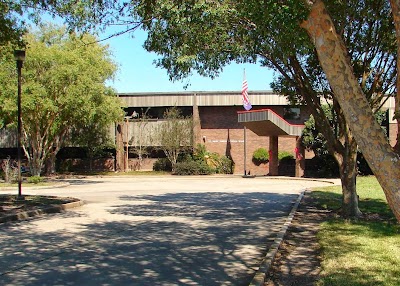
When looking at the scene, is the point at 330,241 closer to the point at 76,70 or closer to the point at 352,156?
the point at 352,156

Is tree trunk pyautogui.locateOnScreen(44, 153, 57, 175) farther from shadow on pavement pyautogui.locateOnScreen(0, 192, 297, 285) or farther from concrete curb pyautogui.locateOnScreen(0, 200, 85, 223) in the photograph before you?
shadow on pavement pyautogui.locateOnScreen(0, 192, 297, 285)

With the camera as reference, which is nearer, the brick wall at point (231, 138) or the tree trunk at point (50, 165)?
the tree trunk at point (50, 165)

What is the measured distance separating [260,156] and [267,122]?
965 centimetres

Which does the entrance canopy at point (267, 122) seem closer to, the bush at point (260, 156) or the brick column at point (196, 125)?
the bush at point (260, 156)

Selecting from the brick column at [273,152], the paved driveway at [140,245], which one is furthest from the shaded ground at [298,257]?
the brick column at [273,152]

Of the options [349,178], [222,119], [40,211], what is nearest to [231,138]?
[222,119]

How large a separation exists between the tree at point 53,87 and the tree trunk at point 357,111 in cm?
2413

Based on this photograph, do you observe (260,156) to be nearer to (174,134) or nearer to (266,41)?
(174,134)

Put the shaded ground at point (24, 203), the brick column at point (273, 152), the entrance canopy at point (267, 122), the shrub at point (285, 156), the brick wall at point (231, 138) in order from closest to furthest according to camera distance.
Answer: the shaded ground at point (24, 203) → the entrance canopy at point (267, 122) → the brick column at point (273, 152) → the shrub at point (285, 156) → the brick wall at point (231, 138)

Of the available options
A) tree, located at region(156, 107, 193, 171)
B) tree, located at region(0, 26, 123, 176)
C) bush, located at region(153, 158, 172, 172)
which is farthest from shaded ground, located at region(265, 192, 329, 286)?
bush, located at region(153, 158, 172, 172)

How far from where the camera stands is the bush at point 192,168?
41.8 meters

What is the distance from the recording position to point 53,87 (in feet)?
96.1

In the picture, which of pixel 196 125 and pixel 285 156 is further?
pixel 196 125

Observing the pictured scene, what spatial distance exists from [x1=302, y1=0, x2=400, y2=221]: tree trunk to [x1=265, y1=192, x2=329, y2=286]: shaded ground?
310 centimetres
